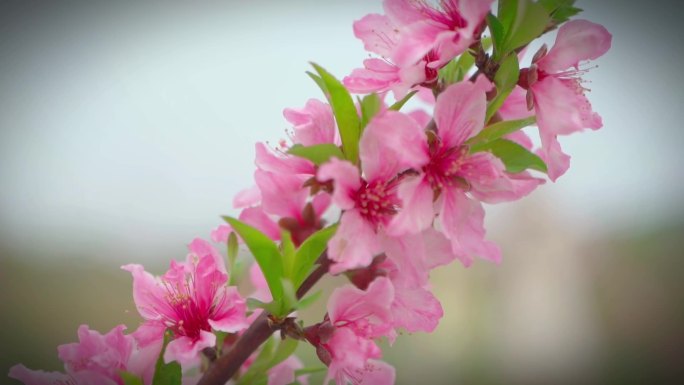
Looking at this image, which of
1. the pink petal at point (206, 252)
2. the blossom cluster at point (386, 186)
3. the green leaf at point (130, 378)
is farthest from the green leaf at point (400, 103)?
the green leaf at point (130, 378)

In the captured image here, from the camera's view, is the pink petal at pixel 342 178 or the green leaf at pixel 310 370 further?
the green leaf at pixel 310 370

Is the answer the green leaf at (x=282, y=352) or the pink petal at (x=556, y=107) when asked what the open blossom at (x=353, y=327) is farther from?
the pink petal at (x=556, y=107)

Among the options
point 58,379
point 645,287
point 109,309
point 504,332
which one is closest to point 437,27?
point 58,379

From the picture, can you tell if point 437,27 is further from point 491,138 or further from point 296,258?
point 296,258

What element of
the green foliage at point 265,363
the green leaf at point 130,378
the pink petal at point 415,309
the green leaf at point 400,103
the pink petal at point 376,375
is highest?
the green leaf at point 400,103

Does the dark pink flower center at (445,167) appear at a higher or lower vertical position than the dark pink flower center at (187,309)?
higher
